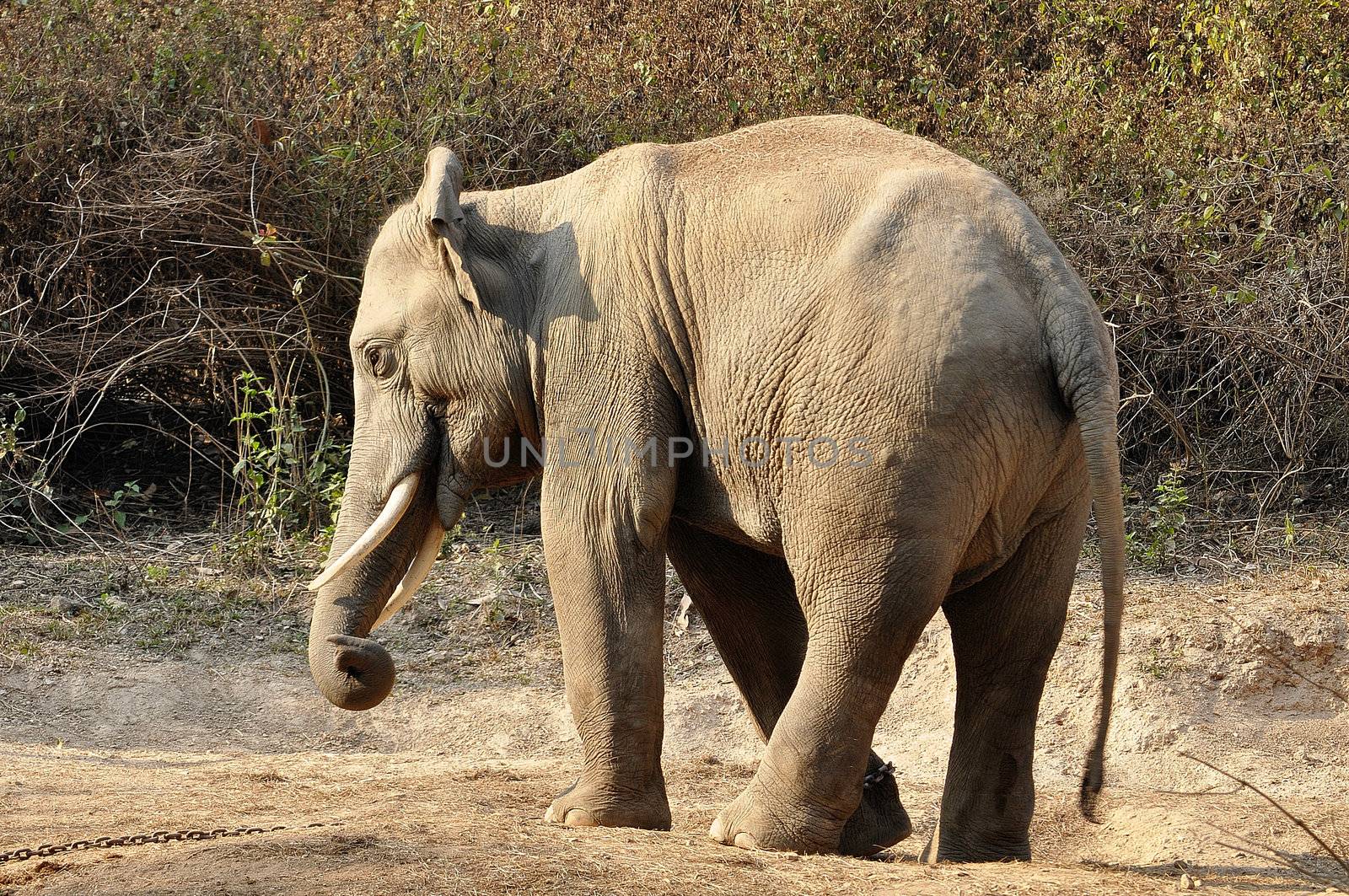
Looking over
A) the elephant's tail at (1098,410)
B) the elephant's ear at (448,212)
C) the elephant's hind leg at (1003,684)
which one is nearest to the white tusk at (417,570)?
the elephant's ear at (448,212)

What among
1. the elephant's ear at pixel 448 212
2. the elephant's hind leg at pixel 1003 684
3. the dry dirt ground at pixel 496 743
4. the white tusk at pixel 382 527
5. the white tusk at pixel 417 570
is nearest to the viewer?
the dry dirt ground at pixel 496 743

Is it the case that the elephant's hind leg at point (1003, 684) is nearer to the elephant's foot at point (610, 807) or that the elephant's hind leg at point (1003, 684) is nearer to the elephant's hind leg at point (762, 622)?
the elephant's hind leg at point (762, 622)

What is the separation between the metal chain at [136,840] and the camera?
13.7ft

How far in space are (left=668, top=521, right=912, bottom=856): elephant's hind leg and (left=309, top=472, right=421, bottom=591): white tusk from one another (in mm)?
924

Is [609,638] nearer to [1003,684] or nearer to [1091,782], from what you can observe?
[1003,684]

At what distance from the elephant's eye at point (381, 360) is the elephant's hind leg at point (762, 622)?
1.12 m

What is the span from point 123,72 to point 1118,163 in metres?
6.61

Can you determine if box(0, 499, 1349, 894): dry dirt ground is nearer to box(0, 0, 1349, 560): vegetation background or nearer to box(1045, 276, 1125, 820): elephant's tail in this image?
box(1045, 276, 1125, 820): elephant's tail

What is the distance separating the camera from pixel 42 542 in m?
9.26

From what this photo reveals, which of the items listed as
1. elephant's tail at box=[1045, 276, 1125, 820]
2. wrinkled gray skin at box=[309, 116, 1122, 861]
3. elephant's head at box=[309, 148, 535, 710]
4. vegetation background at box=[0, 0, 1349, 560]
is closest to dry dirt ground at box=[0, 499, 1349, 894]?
wrinkled gray skin at box=[309, 116, 1122, 861]

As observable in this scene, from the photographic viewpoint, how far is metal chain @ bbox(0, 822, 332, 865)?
4164mm

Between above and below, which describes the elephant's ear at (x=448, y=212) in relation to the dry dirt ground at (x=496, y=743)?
above

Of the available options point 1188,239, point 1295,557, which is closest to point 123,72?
point 1188,239

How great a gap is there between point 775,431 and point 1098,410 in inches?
34.9
